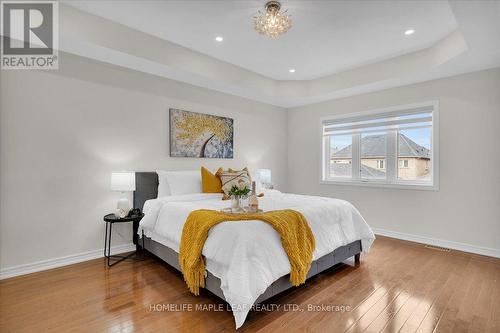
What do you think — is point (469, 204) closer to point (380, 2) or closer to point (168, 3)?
point (380, 2)

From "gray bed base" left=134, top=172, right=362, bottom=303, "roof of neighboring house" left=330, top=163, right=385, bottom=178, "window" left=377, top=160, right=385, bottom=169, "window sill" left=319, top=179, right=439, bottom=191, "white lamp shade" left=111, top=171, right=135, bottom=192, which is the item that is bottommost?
"gray bed base" left=134, top=172, right=362, bottom=303

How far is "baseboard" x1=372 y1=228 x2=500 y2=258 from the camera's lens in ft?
11.0

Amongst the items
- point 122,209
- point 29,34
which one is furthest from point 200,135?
point 29,34

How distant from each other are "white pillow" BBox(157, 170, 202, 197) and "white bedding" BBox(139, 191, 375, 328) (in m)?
0.49

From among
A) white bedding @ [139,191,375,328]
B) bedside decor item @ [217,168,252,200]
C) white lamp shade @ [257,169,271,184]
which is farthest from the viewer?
white lamp shade @ [257,169,271,184]

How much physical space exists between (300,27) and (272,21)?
594 mm

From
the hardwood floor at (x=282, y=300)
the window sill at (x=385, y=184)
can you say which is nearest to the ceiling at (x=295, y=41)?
the window sill at (x=385, y=184)

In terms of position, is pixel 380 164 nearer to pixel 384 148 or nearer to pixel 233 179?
pixel 384 148

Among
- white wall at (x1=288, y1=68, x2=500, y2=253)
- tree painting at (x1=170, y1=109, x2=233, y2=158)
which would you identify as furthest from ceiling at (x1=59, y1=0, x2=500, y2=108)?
tree painting at (x1=170, y1=109, x2=233, y2=158)

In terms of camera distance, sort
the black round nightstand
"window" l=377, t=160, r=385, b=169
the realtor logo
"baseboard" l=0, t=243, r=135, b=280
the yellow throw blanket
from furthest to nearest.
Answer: "window" l=377, t=160, r=385, b=169 < the black round nightstand < "baseboard" l=0, t=243, r=135, b=280 < the realtor logo < the yellow throw blanket

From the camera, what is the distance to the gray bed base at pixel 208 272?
2.09m

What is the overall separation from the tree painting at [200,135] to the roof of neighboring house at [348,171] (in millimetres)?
2067

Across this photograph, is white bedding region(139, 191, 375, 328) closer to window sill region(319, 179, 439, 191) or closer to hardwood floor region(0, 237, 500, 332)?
hardwood floor region(0, 237, 500, 332)

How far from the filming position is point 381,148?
4426 millimetres
